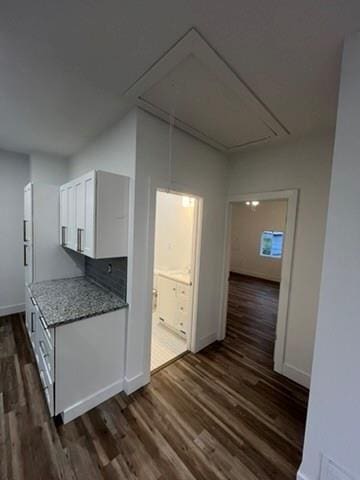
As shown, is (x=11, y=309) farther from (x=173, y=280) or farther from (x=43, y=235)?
(x=173, y=280)

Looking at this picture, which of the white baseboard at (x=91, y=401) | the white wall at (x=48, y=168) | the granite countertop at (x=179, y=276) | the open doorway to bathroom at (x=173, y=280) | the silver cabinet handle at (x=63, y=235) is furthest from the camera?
the white wall at (x=48, y=168)

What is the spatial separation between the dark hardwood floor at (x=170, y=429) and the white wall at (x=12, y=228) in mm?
1203

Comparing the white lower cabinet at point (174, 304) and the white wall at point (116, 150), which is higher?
the white wall at point (116, 150)

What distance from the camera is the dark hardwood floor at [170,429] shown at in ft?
4.88

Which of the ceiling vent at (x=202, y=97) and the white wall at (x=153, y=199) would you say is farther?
the white wall at (x=153, y=199)

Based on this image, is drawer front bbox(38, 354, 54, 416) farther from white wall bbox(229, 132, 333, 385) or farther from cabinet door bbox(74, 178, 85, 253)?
white wall bbox(229, 132, 333, 385)

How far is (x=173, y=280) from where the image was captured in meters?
3.40

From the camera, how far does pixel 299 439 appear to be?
1.76 m

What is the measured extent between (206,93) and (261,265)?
22.8 feet

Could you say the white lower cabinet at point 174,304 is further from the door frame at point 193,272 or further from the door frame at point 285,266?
the door frame at point 285,266

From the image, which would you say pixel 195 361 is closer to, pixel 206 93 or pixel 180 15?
pixel 206 93

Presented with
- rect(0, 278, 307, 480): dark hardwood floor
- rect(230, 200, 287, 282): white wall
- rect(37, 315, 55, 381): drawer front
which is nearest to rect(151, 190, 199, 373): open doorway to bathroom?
rect(0, 278, 307, 480): dark hardwood floor

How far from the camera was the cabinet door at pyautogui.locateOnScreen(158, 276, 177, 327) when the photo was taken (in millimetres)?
3398

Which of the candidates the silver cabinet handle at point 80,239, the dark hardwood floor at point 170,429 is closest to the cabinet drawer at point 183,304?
the dark hardwood floor at point 170,429
